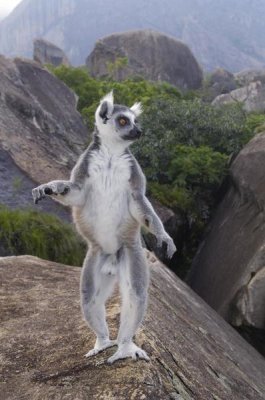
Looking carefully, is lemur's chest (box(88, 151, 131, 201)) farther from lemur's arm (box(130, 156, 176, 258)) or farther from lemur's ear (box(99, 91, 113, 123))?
lemur's ear (box(99, 91, 113, 123))

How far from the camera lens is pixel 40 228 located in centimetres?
1148

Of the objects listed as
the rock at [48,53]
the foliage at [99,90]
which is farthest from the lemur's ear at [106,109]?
the rock at [48,53]

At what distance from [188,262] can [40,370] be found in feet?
37.6

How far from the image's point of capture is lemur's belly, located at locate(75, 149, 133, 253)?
492 cm

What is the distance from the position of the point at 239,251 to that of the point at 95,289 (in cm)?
763

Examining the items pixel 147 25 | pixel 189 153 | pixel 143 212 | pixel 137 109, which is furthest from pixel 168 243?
pixel 147 25

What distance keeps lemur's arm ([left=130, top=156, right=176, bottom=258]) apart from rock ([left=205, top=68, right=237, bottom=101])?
40766mm

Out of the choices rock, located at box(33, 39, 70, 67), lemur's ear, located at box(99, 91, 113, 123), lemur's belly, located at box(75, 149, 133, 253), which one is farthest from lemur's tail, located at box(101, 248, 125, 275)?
rock, located at box(33, 39, 70, 67)

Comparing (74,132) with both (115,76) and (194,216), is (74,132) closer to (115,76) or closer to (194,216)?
(194,216)

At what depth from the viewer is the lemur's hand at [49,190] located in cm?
462

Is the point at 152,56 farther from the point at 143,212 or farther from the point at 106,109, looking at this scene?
the point at 143,212

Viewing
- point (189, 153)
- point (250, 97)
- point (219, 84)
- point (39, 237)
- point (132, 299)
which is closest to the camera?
point (132, 299)

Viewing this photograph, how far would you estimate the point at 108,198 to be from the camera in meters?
4.92

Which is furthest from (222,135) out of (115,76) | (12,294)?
(115,76)
